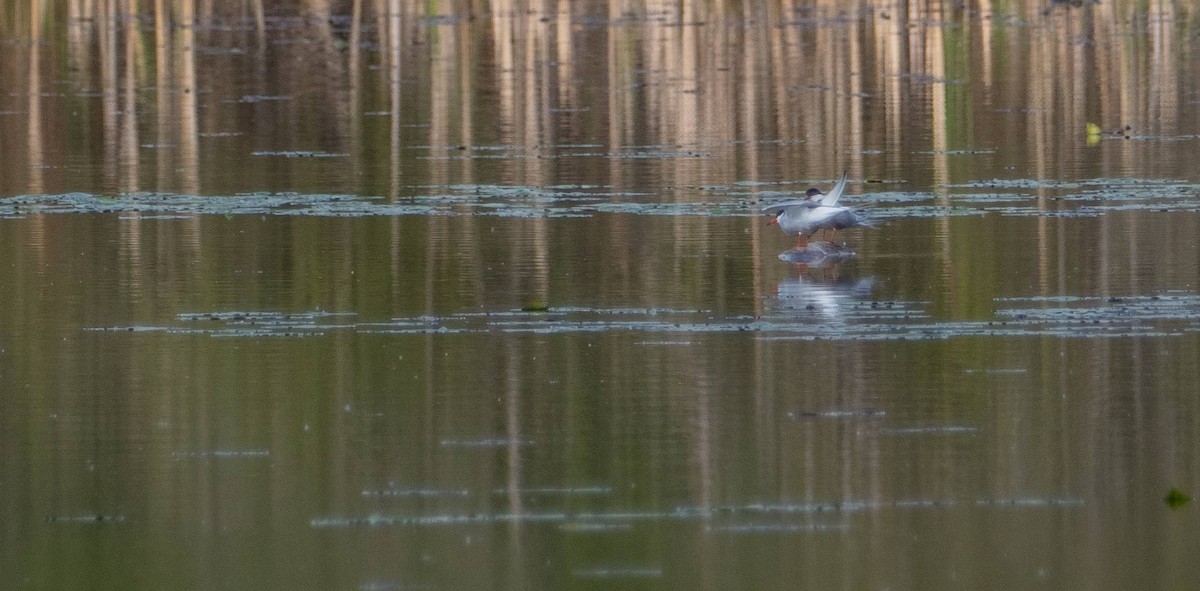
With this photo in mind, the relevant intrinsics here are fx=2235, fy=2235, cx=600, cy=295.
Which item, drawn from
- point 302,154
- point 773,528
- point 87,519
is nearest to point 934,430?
point 773,528

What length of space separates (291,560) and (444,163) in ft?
41.5

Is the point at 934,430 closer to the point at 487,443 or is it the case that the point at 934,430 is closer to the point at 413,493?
the point at 487,443

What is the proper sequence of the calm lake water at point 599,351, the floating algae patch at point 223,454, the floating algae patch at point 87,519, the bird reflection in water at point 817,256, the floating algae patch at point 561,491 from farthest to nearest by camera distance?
the bird reflection in water at point 817,256 → the floating algae patch at point 223,454 → the floating algae patch at point 561,491 → the floating algae patch at point 87,519 → the calm lake water at point 599,351

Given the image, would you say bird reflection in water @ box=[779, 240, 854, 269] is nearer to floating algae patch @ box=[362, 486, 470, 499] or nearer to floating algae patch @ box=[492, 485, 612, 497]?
floating algae patch @ box=[492, 485, 612, 497]

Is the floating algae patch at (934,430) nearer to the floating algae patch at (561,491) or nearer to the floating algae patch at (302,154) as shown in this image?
the floating algae patch at (561,491)

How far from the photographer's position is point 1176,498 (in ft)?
28.4

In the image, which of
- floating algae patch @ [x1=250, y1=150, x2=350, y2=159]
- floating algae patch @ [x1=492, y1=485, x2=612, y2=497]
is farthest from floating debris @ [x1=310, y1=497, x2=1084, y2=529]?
floating algae patch @ [x1=250, y1=150, x2=350, y2=159]

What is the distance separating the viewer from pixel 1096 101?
85.5 feet

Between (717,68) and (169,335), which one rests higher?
(717,68)

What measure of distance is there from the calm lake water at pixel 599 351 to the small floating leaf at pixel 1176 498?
0.02 metres

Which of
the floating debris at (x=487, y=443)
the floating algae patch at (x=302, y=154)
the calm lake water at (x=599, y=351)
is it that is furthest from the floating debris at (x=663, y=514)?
the floating algae patch at (x=302, y=154)

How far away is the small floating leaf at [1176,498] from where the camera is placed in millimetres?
8594

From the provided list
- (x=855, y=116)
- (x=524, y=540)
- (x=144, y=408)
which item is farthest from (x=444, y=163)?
(x=524, y=540)

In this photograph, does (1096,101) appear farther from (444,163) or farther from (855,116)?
(444,163)
